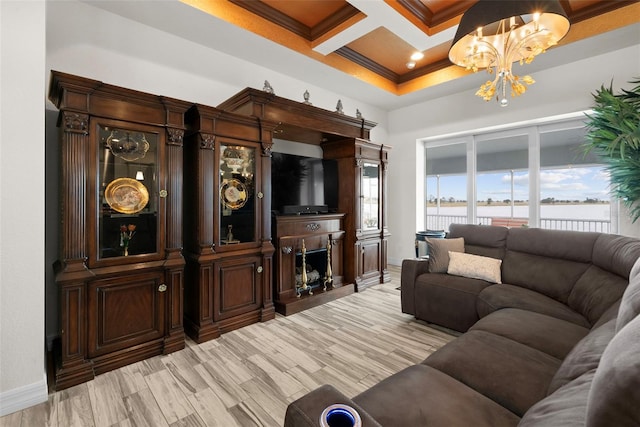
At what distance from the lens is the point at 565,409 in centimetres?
73

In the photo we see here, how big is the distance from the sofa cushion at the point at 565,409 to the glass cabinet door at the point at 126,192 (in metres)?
2.55

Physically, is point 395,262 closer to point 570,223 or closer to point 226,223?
point 570,223

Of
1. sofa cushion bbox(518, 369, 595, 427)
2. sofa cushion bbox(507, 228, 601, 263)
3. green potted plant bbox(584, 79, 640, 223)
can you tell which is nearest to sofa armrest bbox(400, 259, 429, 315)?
sofa cushion bbox(507, 228, 601, 263)

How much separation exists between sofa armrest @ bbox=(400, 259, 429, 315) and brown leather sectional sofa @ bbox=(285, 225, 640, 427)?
1 centimetres

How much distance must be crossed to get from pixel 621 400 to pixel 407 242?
514 centimetres

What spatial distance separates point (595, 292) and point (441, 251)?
121 cm

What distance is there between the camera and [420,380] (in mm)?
1255

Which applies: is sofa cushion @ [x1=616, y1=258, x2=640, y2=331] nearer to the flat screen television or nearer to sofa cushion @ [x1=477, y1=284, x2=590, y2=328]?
sofa cushion @ [x1=477, y1=284, x2=590, y2=328]

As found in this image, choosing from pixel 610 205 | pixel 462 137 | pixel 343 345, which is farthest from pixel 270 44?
pixel 610 205

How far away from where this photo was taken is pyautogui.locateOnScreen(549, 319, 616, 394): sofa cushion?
0.96 metres

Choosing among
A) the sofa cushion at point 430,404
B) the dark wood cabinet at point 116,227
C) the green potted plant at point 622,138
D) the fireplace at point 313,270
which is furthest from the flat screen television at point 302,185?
the green potted plant at point 622,138

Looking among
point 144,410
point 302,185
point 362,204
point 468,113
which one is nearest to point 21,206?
point 144,410

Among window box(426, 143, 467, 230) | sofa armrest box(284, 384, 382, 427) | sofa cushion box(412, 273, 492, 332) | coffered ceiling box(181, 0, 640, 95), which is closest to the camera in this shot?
sofa armrest box(284, 384, 382, 427)

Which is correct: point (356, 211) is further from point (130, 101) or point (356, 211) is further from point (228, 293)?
point (130, 101)
